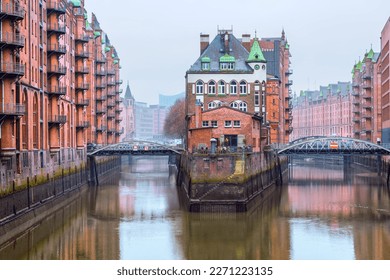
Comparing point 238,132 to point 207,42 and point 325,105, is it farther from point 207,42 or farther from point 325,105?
point 325,105

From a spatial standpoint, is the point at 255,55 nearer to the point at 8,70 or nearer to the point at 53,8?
the point at 53,8

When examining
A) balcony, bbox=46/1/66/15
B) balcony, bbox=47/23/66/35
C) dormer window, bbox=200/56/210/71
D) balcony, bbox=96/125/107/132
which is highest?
balcony, bbox=46/1/66/15

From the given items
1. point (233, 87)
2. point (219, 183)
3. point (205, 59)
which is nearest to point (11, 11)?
point (219, 183)

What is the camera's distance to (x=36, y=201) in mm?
51312

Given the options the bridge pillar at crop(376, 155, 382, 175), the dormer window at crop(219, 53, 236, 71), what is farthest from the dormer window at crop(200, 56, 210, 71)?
the bridge pillar at crop(376, 155, 382, 175)

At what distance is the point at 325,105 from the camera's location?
185m

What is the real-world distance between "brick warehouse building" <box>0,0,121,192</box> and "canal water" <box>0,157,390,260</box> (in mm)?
4307

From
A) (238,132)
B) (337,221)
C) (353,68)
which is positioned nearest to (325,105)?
(353,68)

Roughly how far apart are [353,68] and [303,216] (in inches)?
3679

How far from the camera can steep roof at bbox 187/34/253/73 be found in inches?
3307

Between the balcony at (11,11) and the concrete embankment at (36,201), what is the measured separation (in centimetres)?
996

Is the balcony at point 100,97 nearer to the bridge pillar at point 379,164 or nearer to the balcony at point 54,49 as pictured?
the bridge pillar at point 379,164

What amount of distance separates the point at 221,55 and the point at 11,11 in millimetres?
43926

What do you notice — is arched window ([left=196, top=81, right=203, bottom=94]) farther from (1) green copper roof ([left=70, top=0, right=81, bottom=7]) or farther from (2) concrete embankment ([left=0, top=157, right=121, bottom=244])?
(2) concrete embankment ([left=0, top=157, right=121, bottom=244])
